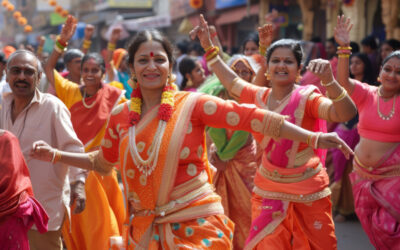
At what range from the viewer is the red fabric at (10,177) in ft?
11.5

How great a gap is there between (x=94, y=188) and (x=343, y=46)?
2.51 metres

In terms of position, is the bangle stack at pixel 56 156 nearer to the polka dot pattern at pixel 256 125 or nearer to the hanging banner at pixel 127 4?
the polka dot pattern at pixel 256 125

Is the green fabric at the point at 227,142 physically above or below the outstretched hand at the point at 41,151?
below

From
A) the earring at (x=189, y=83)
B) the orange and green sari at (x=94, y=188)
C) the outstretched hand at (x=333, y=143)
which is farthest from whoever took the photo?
the earring at (x=189, y=83)

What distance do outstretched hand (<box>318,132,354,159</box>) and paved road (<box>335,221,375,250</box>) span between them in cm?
366

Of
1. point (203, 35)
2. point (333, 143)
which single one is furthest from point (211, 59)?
point (333, 143)

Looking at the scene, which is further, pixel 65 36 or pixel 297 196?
pixel 65 36

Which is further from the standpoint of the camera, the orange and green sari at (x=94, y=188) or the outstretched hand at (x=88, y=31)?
the outstretched hand at (x=88, y=31)

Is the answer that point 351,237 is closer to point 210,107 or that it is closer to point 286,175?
point 286,175

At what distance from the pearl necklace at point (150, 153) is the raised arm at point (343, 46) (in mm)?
1844

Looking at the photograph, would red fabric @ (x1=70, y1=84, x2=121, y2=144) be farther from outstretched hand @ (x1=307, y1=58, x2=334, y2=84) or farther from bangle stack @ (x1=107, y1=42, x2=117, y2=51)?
bangle stack @ (x1=107, y1=42, x2=117, y2=51)

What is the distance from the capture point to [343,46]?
15.6ft

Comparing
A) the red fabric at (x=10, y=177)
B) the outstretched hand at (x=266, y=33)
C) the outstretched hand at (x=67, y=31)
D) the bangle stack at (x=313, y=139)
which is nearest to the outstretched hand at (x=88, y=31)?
the outstretched hand at (x=67, y=31)

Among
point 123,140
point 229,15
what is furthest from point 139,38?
point 229,15
